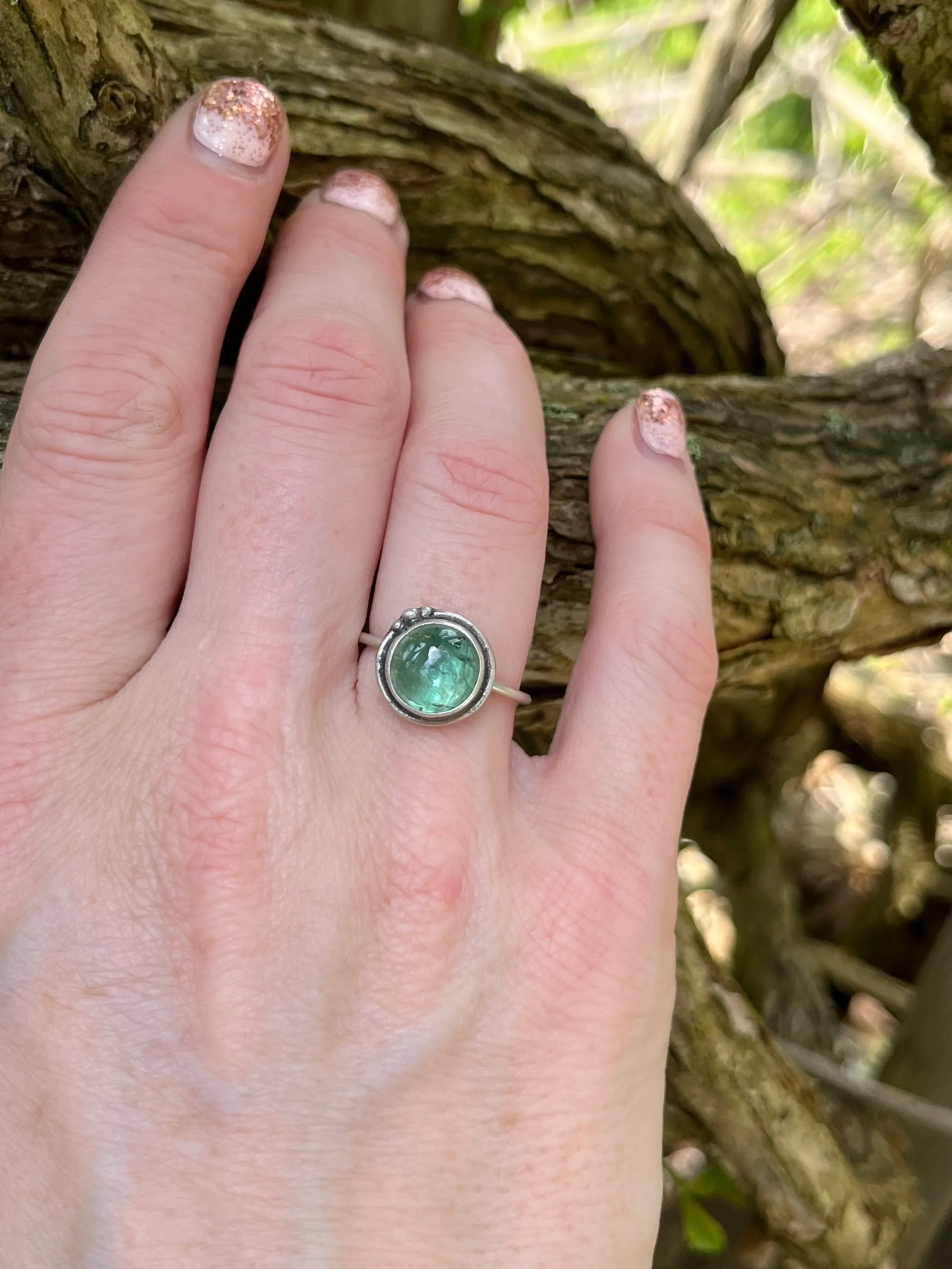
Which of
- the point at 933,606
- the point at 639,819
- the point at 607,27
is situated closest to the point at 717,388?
the point at 933,606

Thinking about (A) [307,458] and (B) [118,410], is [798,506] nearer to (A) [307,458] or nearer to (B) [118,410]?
(A) [307,458]

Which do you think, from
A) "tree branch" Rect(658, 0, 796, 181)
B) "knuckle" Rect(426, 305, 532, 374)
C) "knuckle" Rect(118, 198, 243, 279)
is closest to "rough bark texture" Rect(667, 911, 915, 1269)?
"knuckle" Rect(426, 305, 532, 374)

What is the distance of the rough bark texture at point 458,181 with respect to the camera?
3.30 feet

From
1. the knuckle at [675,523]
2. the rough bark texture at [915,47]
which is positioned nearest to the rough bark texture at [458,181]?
the rough bark texture at [915,47]

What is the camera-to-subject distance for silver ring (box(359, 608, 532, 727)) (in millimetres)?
930

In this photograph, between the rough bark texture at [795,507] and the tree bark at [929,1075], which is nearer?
the rough bark texture at [795,507]

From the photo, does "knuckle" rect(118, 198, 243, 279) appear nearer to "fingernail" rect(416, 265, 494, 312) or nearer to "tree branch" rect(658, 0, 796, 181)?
"fingernail" rect(416, 265, 494, 312)

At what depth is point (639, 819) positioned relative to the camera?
39.1 inches

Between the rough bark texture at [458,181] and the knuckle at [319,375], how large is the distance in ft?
0.75

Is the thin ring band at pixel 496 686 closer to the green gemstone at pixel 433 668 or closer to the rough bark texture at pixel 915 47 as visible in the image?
the green gemstone at pixel 433 668

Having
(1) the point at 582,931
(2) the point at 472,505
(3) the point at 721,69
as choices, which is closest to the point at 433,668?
(2) the point at 472,505

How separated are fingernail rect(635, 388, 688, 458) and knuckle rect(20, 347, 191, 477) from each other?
1.60 feet

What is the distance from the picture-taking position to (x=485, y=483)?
0.99 meters

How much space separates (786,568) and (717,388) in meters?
0.23
